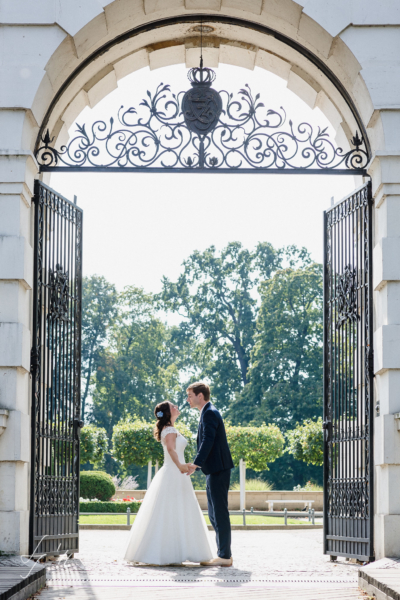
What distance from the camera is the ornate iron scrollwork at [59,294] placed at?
26.7 ft

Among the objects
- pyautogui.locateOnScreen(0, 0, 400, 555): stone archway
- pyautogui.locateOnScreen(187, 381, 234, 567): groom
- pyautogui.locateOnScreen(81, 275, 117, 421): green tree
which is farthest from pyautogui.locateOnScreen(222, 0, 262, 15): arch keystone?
pyautogui.locateOnScreen(81, 275, 117, 421): green tree

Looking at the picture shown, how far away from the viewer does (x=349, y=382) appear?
805 centimetres

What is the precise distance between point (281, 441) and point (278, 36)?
19049mm

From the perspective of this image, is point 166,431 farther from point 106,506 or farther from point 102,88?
point 106,506

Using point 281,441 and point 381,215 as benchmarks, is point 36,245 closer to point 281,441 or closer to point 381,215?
point 381,215

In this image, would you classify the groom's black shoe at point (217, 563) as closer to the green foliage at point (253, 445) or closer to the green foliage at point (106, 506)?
the green foliage at point (106, 506)

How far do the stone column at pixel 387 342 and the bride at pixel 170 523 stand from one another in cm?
169

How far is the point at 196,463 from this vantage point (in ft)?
24.2

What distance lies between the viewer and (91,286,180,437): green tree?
143ft

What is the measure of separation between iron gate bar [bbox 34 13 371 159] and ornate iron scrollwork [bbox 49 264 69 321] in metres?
1.40

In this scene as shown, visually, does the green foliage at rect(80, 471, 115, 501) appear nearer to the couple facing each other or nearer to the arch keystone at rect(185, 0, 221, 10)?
the couple facing each other

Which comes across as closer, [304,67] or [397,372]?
[397,372]

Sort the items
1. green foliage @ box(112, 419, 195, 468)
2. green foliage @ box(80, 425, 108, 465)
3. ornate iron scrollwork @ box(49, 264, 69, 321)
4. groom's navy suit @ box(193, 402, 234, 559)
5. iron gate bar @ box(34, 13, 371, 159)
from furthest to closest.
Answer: green foliage @ box(112, 419, 195, 468)
green foliage @ box(80, 425, 108, 465)
iron gate bar @ box(34, 13, 371, 159)
ornate iron scrollwork @ box(49, 264, 69, 321)
groom's navy suit @ box(193, 402, 234, 559)

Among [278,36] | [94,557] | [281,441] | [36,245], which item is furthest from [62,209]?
[281,441]
